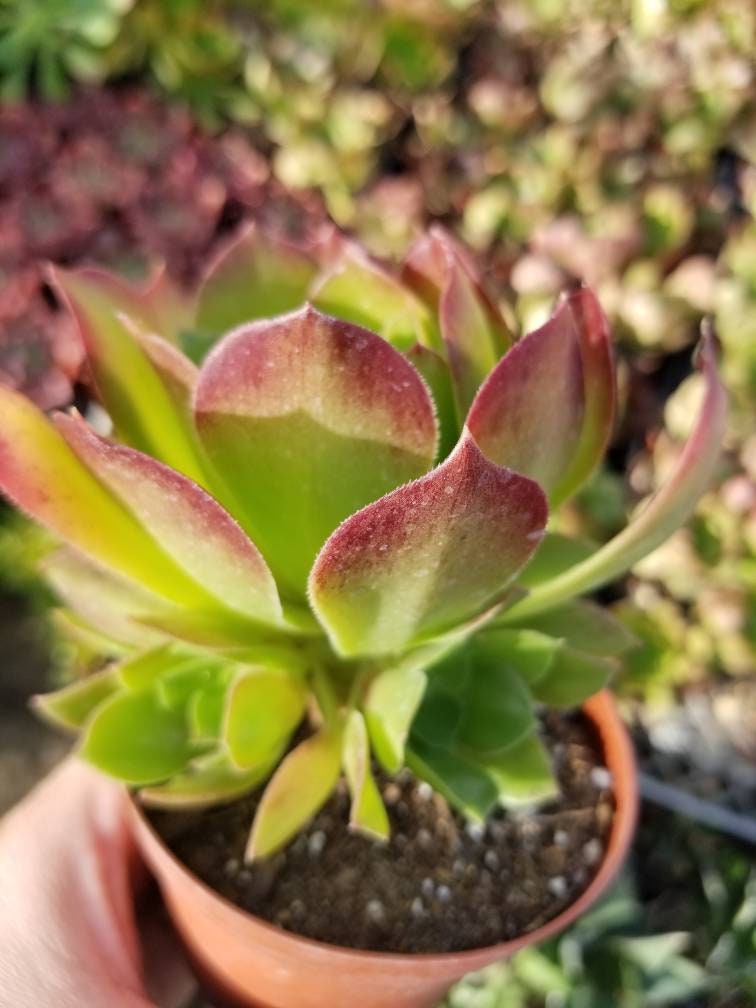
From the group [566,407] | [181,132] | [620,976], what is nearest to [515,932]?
[566,407]

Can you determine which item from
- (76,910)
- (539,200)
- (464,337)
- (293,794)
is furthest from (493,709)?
(539,200)

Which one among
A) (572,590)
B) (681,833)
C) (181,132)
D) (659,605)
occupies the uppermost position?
(181,132)

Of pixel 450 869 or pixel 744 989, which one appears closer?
pixel 450 869

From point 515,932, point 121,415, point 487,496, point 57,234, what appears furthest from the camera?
point 57,234

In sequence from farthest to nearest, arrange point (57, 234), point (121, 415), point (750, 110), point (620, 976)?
point (57, 234), point (750, 110), point (620, 976), point (121, 415)

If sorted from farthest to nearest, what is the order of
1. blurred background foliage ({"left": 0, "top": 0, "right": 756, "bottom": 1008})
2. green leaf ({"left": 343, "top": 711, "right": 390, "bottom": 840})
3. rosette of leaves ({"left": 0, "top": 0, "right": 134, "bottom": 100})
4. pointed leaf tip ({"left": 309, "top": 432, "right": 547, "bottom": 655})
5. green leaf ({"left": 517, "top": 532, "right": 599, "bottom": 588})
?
1. rosette of leaves ({"left": 0, "top": 0, "right": 134, "bottom": 100})
2. blurred background foliage ({"left": 0, "top": 0, "right": 756, "bottom": 1008})
3. green leaf ({"left": 517, "top": 532, "right": 599, "bottom": 588})
4. green leaf ({"left": 343, "top": 711, "right": 390, "bottom": 840})
5. pointed leaf tip ({"left": 309, "top": 432, "right": 547, "bottom": 655})

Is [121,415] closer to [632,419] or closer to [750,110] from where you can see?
[632,419]

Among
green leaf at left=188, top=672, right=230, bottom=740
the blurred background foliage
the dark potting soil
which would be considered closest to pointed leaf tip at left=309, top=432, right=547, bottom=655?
green leaf at left=188, top=672, right=230, bottom=740

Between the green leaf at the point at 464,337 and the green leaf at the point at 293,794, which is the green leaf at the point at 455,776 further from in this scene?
the green leaf at the point at 464,337

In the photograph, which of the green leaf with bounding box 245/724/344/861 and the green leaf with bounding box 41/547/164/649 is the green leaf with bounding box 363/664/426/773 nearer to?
the green leaf with bounding box 245/724/344/861
